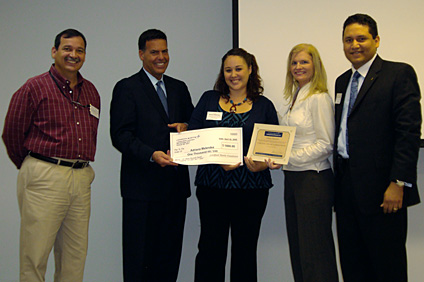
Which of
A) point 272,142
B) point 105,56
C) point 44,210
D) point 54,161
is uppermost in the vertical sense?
point 105,56

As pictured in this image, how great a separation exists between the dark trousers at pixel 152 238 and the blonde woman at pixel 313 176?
788 mm

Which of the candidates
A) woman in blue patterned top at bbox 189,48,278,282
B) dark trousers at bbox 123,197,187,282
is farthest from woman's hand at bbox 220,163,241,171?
dark trousers at bbox 123,197,187,282

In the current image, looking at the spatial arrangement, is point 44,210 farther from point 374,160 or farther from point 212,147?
point 374,160

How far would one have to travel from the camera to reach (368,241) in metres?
2.01

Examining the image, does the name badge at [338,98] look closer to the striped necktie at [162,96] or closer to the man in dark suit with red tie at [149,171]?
the man in dark suit with red tie at [149,171]

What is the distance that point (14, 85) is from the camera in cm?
342

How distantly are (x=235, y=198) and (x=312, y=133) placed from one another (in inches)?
25.0

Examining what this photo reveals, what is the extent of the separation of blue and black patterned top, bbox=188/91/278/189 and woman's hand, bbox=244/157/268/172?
0.23 feet

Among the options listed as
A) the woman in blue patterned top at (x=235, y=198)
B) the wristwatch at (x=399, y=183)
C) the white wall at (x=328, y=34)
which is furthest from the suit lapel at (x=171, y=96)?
the wristwatch at (x=399, y=183)

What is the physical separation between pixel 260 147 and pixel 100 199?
1.84 metres

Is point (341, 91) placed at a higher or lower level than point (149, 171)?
higher

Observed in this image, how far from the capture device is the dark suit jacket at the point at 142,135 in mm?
2359

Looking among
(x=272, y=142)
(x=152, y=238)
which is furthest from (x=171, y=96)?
(x=152, y=238)

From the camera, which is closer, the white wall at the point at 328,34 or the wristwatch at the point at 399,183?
the wristwatch at the point at 399,183
